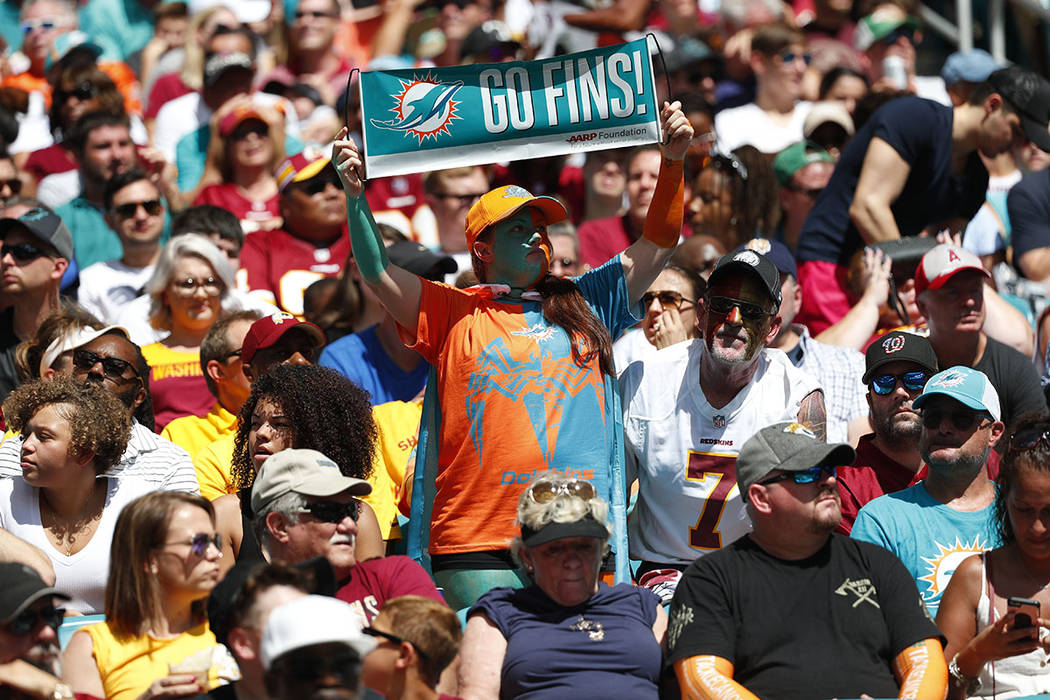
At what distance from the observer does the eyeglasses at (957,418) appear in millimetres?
6094

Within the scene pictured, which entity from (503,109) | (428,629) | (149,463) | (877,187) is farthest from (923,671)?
(877,187)

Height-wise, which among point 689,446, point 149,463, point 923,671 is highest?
point 149,463

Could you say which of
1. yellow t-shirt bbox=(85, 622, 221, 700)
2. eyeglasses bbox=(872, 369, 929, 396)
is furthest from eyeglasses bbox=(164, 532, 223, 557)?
eyeglasses bbox=(872, 369, 929, 396)

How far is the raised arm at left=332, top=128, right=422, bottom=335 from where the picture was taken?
5.98 m

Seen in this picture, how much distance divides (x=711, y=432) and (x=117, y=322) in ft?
11.7

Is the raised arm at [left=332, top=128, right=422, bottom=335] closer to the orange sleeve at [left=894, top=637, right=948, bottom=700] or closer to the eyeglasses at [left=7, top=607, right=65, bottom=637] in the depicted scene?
the eyeglasses at [left=7, top=607, right=65, bottom=637]

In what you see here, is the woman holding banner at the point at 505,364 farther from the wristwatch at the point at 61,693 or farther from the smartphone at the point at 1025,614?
the wristwatch at the point at 61,693

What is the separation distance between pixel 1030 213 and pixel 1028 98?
25.5 inches

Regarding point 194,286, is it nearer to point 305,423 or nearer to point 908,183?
point 305,423

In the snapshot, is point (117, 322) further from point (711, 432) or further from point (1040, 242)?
point (1040, 242)

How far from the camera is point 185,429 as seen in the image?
734 cm

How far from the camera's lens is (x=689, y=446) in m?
6.27

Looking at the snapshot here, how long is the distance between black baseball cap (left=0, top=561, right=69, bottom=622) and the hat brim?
155 cm

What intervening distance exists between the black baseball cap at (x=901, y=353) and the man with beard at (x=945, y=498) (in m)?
0.36
